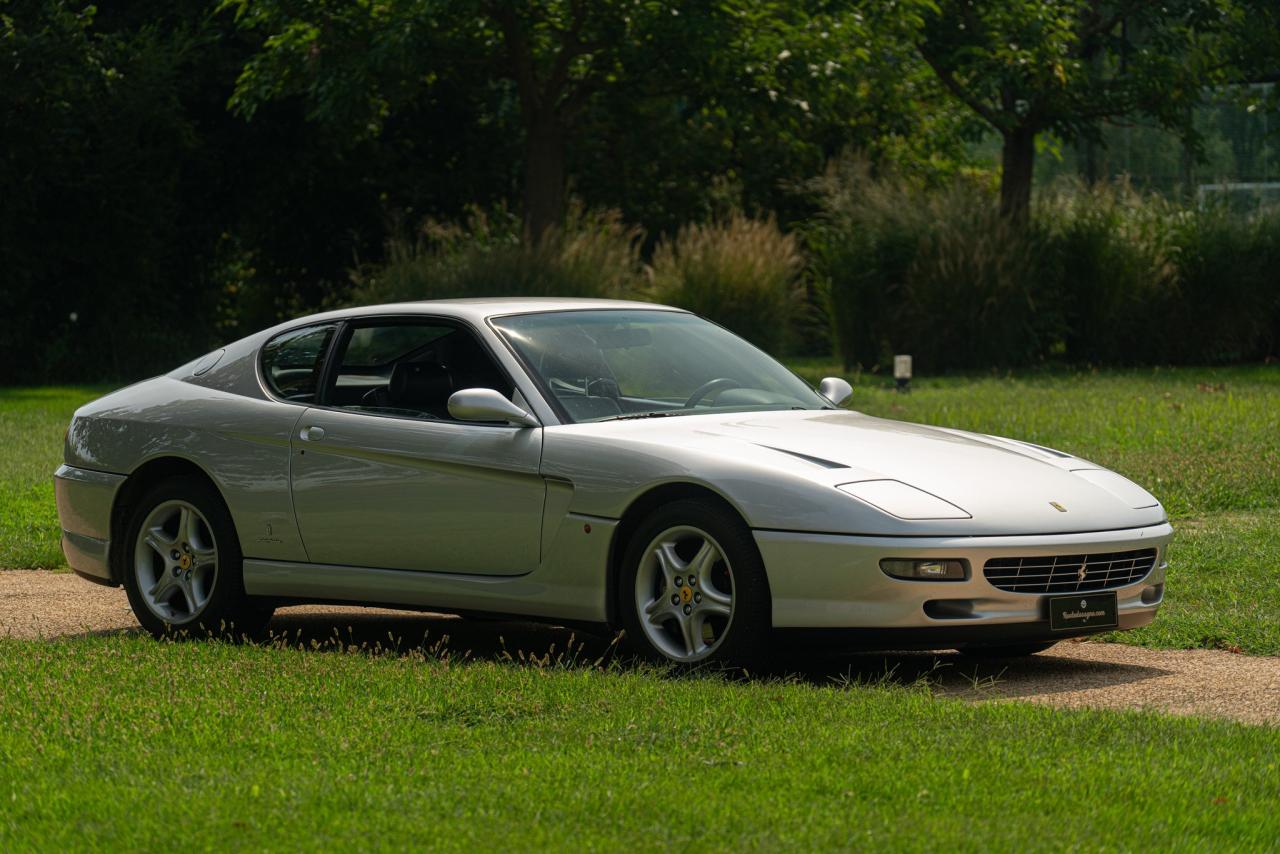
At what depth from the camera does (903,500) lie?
6.86 m

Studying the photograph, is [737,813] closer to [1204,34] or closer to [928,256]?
[928,256]

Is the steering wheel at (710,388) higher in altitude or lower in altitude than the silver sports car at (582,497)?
higher

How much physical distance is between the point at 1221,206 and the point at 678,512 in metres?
22.7

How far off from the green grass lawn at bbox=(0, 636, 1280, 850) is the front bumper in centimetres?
27

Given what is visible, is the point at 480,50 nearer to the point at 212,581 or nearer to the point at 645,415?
the point at 212,581

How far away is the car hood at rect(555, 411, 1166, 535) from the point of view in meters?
6.86

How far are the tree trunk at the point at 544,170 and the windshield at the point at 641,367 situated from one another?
2006 cm

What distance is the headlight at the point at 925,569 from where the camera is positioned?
674 cm

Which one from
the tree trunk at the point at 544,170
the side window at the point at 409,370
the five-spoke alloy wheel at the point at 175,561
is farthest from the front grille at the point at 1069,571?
the tree trunk at the point at 544,170

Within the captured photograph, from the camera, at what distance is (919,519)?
6.79m

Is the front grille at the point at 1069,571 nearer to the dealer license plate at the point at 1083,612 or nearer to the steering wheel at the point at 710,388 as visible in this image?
the dealer license plate at the point at 1083,612

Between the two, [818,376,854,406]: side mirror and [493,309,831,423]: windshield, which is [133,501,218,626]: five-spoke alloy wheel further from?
[818,376,854,406]: side mirror

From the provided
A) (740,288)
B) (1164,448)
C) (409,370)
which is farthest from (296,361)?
(740,288)

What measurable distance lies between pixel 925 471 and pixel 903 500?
1.03 feet
